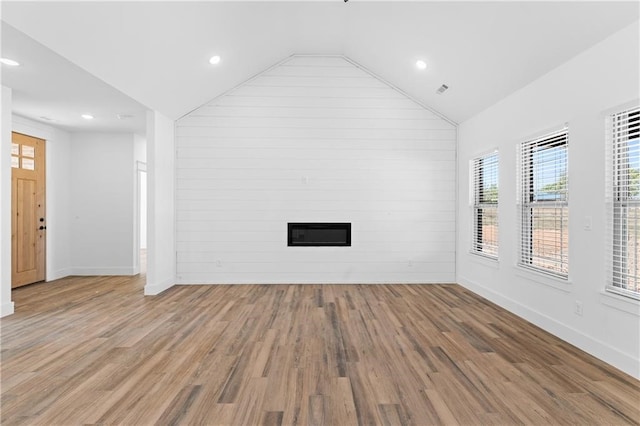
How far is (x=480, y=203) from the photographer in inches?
204

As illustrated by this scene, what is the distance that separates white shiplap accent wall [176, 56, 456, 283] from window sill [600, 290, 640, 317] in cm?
303

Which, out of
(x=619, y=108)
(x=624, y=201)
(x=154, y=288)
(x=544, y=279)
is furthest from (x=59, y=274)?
(x=619, y=108)

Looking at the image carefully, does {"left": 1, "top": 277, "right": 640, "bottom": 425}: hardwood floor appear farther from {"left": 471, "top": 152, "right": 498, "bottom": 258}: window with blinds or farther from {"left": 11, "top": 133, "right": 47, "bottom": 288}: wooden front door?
{"left": 11, "top": 133, "right": 47, "bottom": 288}: wooden front door

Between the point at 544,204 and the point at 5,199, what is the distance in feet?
20.5

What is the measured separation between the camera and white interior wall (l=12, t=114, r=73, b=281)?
589cm

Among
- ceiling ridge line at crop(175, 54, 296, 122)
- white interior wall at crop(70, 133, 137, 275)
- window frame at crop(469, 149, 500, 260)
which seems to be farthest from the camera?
white interior wall at crop(70, 133, 137, 275)

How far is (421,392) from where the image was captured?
2258mm

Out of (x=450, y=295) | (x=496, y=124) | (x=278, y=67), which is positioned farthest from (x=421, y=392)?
(x=278, y=67)

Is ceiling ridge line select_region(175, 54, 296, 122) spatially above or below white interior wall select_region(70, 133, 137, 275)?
above

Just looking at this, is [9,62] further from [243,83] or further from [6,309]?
[243,83]

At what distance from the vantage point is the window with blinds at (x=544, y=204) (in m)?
3.42

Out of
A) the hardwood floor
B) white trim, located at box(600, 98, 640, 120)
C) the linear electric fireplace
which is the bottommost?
the hardwood floor

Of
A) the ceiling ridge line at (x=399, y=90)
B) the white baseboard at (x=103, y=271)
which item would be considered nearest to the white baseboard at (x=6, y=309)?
the white baseboard at (x=103, y=271)

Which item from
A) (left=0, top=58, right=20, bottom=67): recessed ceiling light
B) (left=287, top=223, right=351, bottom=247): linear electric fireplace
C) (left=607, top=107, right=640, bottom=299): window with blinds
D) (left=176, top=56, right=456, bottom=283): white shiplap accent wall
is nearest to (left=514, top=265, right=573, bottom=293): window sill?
(left=607, top=107, right=640, bottom=299): window with blinds
